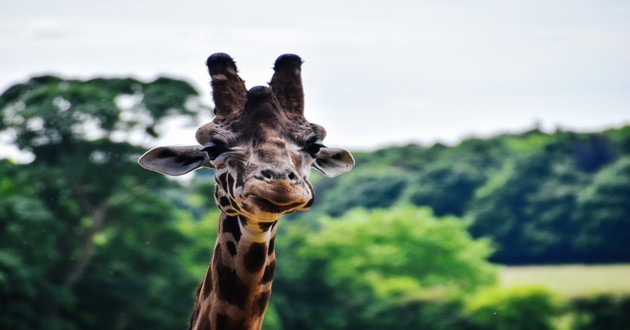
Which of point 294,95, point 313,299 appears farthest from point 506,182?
point 294,95

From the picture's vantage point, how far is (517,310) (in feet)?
141

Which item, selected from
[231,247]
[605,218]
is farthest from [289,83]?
[605,218]

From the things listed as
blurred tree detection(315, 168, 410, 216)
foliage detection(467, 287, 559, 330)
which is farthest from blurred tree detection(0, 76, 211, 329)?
blurred tree detection(315, 168, 410, 216)

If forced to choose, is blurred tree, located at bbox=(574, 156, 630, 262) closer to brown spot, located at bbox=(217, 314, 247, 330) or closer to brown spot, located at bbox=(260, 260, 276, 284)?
brown spot, located at bbox=(260, 260, 276, 284)

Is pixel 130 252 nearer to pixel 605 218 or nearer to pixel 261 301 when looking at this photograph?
pixel 261 301

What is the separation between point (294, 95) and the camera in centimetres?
766

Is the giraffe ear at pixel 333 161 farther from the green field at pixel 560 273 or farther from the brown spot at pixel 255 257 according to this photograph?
the green field at pixel 560 273

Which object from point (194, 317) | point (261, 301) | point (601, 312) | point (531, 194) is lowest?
point (531, 194)

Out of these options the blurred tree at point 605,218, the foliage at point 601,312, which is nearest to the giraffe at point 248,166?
the foliage at point 601,312

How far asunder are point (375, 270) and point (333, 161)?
5664 centimetres

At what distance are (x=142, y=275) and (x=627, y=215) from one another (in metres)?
53.2

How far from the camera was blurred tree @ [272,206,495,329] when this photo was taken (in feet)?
158

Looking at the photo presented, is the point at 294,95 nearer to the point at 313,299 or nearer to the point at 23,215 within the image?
the point at 23,215

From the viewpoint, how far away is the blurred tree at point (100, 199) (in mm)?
44250
